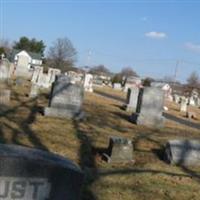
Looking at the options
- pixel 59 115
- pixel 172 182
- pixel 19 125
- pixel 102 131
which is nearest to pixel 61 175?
pixel 172 182

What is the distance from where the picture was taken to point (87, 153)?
882 centimetres

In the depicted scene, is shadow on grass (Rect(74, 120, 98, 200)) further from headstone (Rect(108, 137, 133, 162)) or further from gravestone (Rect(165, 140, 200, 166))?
gravestone (Rect(165, 140, 200, 166))

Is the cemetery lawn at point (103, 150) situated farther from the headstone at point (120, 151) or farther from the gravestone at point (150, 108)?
the gravestone at point (150, 108)

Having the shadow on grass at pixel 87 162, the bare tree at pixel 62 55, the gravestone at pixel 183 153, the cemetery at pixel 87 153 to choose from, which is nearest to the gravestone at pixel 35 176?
the cemetery at pixel 87 153

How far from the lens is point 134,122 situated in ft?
48.7

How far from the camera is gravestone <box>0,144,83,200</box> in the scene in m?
3.36

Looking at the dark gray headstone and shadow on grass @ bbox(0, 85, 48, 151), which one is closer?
shadow on grass @ bbox(0, 85, 48, 151)

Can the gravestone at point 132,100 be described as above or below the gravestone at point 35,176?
below

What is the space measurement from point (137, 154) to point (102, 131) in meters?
2.48

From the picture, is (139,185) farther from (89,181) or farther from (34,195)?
(34,195)

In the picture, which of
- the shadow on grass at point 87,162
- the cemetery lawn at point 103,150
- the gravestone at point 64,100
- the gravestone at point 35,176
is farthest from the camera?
the gravestone at point 64,100

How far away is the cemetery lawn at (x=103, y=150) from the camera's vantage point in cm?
674

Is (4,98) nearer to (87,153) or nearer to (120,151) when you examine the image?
(87,153)

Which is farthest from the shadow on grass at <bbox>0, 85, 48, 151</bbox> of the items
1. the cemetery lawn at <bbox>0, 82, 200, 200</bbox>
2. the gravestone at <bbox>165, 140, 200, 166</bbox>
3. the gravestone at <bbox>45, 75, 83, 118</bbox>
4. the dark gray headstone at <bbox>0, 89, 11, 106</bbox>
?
the gravestone at <bbox>165, 140, 200, 166</bbox>
